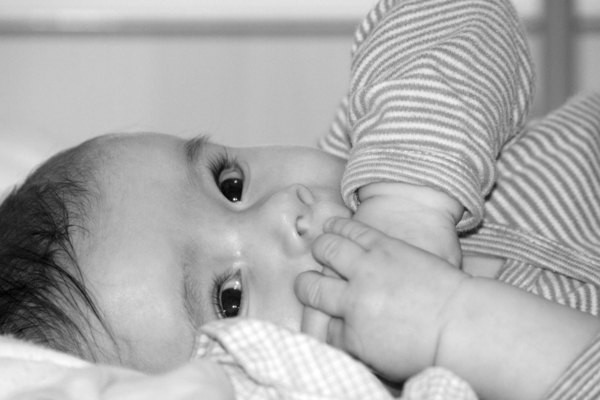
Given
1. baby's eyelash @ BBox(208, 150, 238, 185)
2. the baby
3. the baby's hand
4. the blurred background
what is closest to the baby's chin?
the baby

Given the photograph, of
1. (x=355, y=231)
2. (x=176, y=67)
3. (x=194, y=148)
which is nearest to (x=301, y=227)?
(x=355, y=231)

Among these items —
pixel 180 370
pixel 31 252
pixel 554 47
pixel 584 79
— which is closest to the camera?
pixel 180 370

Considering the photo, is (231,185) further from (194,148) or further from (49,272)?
(49,272)

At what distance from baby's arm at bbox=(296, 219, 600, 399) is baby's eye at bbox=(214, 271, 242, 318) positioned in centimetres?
12

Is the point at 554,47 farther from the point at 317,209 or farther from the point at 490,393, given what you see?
the point at 490,393

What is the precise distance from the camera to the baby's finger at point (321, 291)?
77 centimetres

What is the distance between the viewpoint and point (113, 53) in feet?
6.09

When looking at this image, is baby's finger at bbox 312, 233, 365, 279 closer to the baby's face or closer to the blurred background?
the baby's face

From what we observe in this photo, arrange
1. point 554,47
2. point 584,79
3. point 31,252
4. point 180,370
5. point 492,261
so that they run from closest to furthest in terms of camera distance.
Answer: point 180,370
point 31,252
point 492,261
point 554,47
point 584,79

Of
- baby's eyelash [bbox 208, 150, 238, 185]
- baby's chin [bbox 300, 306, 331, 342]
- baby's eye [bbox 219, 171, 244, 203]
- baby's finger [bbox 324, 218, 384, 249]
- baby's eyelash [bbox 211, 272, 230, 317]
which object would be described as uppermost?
baby's eyelash [bbox 208, 150, 238, 185]

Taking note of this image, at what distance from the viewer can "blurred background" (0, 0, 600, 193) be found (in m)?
1.84

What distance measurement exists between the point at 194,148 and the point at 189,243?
0.16 m

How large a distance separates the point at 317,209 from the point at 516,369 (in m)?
0.29

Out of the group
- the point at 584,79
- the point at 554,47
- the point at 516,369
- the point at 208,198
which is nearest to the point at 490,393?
the point at 516,369
